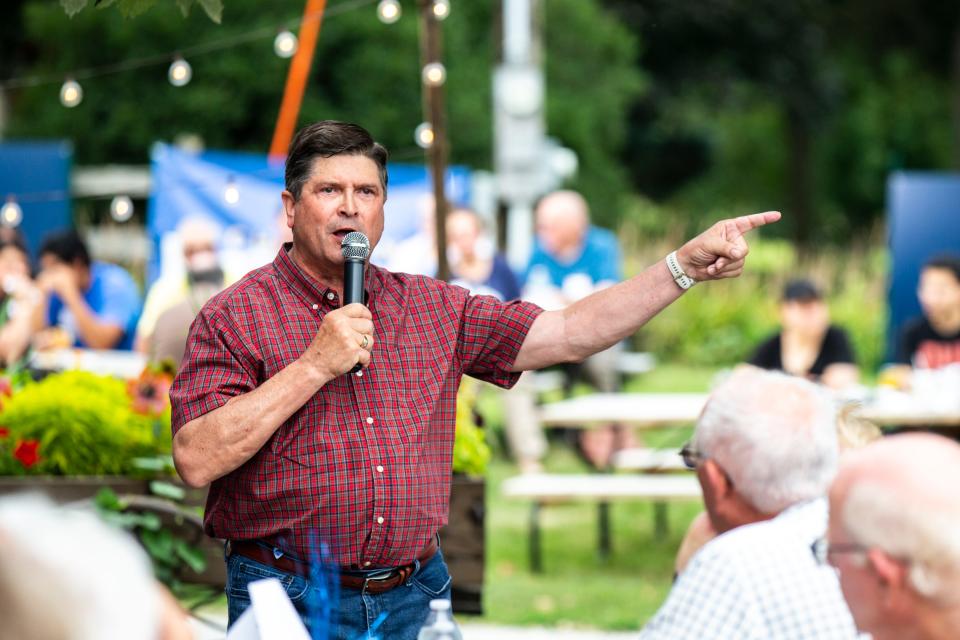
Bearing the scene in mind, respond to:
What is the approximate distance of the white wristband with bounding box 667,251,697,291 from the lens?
3.61 meters

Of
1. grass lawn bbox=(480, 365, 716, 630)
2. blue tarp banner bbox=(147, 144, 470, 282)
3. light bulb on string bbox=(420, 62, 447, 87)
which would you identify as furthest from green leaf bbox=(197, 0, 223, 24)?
blue tarp banner bbox=(147, 144, 470, 282)

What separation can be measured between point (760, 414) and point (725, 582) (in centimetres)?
39

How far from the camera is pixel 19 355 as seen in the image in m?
7.66

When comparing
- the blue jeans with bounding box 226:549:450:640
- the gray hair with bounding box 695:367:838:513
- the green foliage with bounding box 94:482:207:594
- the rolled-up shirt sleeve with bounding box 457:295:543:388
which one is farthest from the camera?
the green foliage with bounding box 94:482:207:594

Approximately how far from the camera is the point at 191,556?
545 cm

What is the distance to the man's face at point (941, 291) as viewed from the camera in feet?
29.4

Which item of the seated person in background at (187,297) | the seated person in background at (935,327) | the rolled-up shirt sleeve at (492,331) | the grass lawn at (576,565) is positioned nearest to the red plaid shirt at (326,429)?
the rolled-up shirt sleeve at (492,331)

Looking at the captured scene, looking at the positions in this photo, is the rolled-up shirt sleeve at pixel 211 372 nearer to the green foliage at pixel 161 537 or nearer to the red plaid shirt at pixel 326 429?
the red plaid shirt at pixel 326 429

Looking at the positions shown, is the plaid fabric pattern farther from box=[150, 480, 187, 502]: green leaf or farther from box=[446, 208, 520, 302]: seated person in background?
box=[446, 208, 520, 302]: seated person in background

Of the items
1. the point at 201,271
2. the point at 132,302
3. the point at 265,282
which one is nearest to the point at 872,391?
the point at 201,271

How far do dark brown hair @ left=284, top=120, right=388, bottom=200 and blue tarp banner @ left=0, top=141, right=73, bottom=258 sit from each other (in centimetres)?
917

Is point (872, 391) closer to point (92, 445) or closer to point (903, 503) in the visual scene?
point (92, 445)

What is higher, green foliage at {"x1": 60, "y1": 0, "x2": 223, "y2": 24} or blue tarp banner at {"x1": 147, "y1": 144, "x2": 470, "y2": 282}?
blue tarp banner at {"x1": 147, "y1": 144, "x2": 470, "y2": 282}

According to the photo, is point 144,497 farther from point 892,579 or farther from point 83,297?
point 83,297
